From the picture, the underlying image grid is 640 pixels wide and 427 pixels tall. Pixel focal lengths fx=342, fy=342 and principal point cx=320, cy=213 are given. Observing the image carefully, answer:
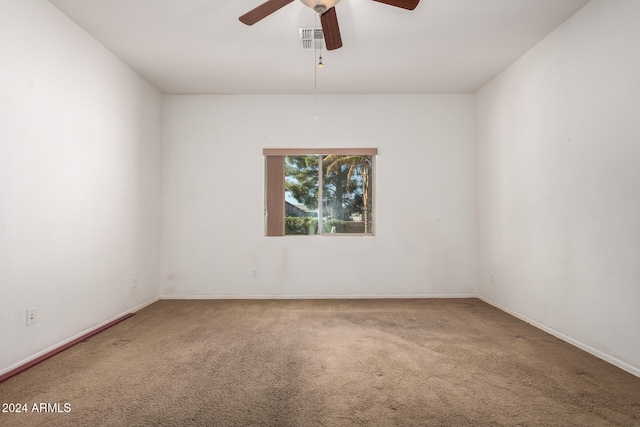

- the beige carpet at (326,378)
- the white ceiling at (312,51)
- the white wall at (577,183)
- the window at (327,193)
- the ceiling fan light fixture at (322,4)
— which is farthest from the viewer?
the window at (327,193)

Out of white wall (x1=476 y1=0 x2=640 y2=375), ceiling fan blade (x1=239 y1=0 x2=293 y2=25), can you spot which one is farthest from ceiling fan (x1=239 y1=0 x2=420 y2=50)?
white wall (x1=476 y1=0 x2=640 y2=375)

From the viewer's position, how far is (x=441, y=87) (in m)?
4.46

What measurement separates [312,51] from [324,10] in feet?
4.65

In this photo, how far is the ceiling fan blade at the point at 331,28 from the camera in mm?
2270

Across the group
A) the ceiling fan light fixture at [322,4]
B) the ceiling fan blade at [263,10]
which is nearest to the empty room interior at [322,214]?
the ceiling fan light fixture at [322,4]

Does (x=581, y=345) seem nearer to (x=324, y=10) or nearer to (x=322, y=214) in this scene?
(x=322, y=214)

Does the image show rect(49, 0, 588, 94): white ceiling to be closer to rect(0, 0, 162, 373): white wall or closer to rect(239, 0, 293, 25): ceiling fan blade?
rect(0, 0, 162, 373): white wall

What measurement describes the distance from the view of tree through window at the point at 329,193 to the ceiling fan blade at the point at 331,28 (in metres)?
2.21

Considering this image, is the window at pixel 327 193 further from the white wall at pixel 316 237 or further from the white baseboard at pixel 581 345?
the white baseboard at pixel 581 345

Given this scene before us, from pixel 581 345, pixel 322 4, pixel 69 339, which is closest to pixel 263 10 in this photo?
pixel 322 4

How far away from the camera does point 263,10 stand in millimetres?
2227

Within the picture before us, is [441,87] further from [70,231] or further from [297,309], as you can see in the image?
[70,231]

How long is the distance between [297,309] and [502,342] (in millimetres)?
2125

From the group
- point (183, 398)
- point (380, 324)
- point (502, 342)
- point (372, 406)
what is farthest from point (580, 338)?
point (183, 398)
